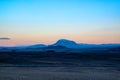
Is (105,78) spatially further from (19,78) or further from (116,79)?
(19,78)

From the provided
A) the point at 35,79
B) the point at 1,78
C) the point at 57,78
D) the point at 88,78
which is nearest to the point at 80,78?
the point at 88,78

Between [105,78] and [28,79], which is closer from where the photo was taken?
[28,79]

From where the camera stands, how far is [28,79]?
19875 mm

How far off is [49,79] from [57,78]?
0.83m

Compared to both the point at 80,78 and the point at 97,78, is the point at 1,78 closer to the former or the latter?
the point at 80,78

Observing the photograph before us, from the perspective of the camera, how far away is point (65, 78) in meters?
20.7

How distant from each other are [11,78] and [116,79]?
8672 millimetres

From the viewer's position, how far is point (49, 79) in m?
20.1

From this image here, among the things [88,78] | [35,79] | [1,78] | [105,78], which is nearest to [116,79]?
[105,78]

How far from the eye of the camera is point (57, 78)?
20625 mm

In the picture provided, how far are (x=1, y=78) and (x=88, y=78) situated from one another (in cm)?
715

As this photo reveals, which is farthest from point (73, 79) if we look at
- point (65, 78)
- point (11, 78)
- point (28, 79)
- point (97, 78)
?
point (11, 78)

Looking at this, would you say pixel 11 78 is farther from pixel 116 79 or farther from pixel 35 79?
pixel 116 79

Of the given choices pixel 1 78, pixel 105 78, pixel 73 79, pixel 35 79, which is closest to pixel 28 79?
pixel 35 79
